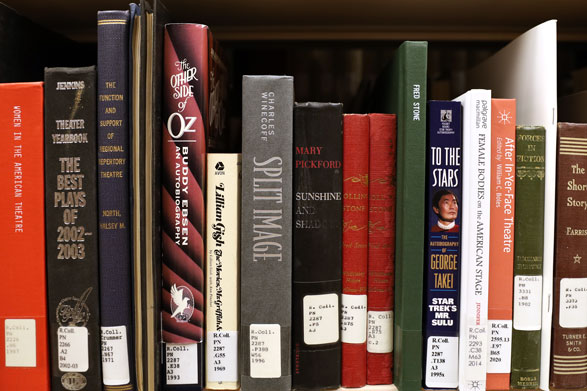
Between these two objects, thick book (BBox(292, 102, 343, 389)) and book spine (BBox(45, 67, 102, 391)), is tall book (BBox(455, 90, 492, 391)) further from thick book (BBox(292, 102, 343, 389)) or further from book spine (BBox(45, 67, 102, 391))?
book spine (BBox(45, 67, 102, 391))

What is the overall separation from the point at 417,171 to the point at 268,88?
0.71ft

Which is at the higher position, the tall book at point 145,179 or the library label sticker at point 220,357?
the tall book at point 145,179

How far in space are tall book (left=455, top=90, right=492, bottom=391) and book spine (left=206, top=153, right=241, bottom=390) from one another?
0.29 m

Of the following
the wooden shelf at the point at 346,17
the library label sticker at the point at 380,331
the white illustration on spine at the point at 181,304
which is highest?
the wooden shelf at the point at 346,17

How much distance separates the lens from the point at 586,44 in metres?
0.86

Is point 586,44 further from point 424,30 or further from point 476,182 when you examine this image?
point 476,182

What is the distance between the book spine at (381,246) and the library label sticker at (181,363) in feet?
0.76

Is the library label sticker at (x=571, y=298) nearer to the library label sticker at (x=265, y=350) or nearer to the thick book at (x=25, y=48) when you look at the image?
the library label sticker at (x=265, y=350)

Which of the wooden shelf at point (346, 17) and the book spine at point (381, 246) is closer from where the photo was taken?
the book spine at point (381, 246)

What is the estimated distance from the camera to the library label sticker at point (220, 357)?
567mm

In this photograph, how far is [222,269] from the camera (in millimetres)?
564

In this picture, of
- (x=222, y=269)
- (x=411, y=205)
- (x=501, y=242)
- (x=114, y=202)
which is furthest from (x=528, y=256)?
(x=114, y=202)

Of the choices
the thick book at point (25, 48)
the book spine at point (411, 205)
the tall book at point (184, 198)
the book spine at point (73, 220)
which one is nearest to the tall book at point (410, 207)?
the book spine at point (411, 205)

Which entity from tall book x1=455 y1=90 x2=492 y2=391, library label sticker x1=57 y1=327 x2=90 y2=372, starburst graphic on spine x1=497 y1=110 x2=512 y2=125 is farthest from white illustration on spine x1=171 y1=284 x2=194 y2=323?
starburst graphic on spine x1=497 y1=110 x2=512 y2=125
